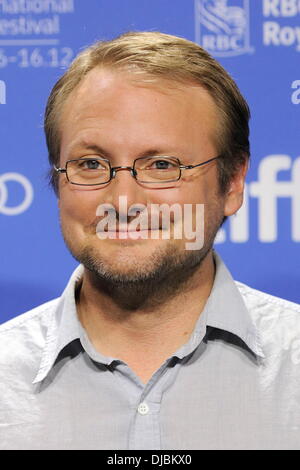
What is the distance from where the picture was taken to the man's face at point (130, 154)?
1.67 meters

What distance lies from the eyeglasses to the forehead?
5 cm

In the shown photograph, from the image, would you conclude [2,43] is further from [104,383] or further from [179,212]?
[104,383]

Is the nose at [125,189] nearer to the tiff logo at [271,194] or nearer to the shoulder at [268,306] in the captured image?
the shoulder at [268,306]

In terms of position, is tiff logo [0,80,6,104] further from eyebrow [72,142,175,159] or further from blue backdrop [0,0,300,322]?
eyebrow [72,142,175,159]

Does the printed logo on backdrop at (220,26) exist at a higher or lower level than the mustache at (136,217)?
higher

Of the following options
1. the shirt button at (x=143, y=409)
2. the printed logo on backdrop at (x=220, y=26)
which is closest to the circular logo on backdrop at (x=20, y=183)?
the printed logo on backdrop at (x=220, y=26)

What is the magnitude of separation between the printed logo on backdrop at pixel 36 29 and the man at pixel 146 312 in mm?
568

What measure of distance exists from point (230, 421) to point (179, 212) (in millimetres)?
398

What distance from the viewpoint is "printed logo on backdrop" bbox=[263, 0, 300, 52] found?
230cm

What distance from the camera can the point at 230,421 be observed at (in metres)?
1.64

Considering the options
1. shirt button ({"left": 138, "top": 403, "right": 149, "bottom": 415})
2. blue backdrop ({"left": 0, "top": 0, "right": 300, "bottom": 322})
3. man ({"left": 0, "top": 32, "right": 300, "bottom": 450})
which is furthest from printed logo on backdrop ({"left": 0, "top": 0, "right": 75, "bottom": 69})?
shirt button ({"left": 138, "top": 403, "right": 149, "bottom": 415})

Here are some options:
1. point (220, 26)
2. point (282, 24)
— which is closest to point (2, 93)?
point (220, 26)

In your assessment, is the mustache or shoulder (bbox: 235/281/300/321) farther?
shoulder (bbox: 235/281/300/321)

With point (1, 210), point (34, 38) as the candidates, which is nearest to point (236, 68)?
point (34, 38)
